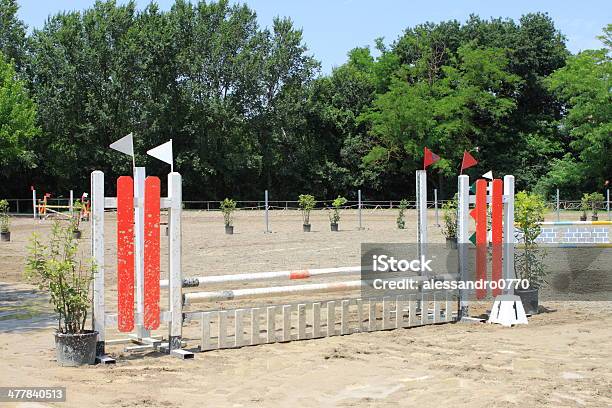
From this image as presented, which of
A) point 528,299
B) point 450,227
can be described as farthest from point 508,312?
point 450,227

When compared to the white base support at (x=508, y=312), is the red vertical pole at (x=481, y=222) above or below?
above

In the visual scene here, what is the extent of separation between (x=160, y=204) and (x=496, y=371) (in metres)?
3.23

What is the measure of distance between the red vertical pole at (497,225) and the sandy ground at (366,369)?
73 cm

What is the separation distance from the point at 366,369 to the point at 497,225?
11.2 feet

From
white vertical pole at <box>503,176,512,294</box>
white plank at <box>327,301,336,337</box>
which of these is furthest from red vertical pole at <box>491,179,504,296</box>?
white plank at <box>327,301,336,337</box>

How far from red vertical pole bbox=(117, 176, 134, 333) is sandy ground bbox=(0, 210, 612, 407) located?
A: 39cm

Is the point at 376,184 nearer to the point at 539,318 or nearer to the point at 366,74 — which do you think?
the point at 366,74

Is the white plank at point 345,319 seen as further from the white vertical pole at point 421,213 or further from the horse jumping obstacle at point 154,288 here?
the white vertical pole at point 421,213

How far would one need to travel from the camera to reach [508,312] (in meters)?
8.26

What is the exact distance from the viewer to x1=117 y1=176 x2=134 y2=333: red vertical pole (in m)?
6.38

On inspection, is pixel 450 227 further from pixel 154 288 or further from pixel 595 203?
pixel 595 203

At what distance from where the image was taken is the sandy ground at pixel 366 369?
16.7 ft

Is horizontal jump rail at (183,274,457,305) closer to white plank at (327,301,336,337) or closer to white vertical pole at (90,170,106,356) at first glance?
white plank at (327,301,336,337)

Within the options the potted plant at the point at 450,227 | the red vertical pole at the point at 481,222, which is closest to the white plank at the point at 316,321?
the red vertical pole at the point at 481,222
